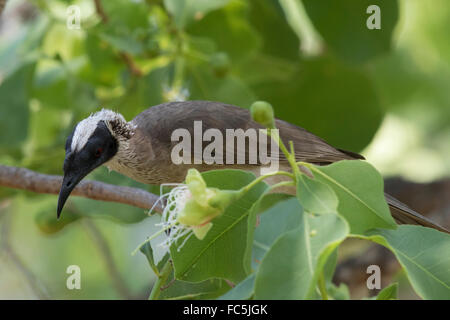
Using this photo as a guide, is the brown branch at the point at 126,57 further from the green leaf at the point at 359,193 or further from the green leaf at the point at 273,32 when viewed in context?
the green leaf at the point at 359,193

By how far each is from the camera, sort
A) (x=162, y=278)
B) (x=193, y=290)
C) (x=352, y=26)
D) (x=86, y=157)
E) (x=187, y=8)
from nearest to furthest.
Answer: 1. (x=162, y=278)
2. (x=193, y=290)
3. (x=86, y=157)
4. (x=187, y=8)
5. (x=352, y=26)

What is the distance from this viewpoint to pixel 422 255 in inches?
75.2

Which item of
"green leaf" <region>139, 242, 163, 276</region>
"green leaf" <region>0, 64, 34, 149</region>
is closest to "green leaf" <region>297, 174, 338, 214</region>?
"green leaf" <region>139, 242, 163, 276</region>

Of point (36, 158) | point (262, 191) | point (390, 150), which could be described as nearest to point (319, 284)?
point (262, 191)

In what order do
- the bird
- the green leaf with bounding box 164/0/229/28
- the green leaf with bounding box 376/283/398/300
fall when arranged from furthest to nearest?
the green leaf with bounding box 164/0/229/28 < the bird < the green leaf with bounding box 376/283/398/300

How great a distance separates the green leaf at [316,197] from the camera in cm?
179

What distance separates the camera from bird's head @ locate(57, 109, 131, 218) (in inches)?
108

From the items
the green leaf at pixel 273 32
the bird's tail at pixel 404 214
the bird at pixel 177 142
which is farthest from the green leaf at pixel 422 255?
the green leaf at pixel 273 32

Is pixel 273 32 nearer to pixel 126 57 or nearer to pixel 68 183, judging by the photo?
pixel 126 57

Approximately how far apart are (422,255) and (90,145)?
5.10ft

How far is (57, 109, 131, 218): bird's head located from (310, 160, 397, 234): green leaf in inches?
46.4

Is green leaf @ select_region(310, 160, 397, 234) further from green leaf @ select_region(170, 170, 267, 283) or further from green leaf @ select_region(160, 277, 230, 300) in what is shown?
green leaf @ select_region(160, 277, 230, 300)

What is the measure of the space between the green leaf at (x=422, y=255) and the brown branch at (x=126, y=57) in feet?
6.65

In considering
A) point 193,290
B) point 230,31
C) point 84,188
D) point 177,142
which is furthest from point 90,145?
point 230,31
